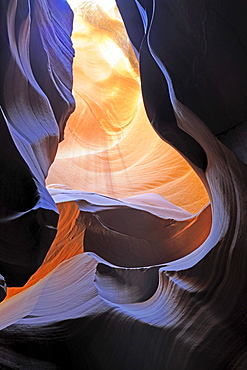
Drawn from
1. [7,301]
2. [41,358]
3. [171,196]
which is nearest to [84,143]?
[171,196]

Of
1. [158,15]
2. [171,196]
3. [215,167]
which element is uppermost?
[158,15]

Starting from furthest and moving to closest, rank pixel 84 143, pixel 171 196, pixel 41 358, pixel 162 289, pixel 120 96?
pixel 120 96
pixel 84 143
pixel 171 196
pixel 162 289
pixel 41 358

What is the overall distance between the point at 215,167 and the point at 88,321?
123cm

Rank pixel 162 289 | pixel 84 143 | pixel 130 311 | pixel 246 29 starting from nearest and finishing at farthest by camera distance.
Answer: pixel 246 29 → pixel 130 311 → pixel 162 289 → pixel 84 143

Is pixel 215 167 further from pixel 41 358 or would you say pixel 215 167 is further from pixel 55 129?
pixel 41 358

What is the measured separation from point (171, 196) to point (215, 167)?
3763 millimetres

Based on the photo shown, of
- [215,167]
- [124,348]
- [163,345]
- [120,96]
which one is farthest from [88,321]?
[120,96]

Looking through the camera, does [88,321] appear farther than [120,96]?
No

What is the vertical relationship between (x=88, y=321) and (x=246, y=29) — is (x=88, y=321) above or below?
below

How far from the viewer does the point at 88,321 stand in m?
2.73

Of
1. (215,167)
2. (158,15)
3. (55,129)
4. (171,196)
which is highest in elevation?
(158,15)

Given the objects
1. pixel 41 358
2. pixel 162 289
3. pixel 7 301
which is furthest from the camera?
pixel 7 301

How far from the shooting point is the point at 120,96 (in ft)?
29.5

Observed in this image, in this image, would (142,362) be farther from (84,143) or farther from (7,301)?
(84,143)
